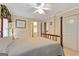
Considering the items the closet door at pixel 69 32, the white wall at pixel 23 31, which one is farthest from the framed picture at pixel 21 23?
the closet door at pixel 69 32

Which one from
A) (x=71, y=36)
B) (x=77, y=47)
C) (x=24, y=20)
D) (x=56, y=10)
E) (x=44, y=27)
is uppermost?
(x=56, y=10)

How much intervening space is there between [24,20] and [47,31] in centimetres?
49

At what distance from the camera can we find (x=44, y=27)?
1.95 meters

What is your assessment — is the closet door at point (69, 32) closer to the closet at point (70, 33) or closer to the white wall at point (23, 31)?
the closet at point (70, 33)

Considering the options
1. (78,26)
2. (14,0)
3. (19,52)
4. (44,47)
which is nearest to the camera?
(14,0)

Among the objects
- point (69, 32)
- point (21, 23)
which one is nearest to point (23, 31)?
point (21, 23)

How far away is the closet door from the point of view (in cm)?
203

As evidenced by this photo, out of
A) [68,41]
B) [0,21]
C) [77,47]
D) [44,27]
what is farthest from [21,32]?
[77,47]

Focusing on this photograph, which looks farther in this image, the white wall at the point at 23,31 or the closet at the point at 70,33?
the closet at the point at 70,33

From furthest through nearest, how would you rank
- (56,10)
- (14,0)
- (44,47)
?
(56,10) → (44,47) → (14,0)

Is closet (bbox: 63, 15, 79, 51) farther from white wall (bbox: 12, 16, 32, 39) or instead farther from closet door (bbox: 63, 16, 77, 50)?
white wall (bbox: 12, 16, 32, 39)

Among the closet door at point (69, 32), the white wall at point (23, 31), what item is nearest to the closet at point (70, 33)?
the closet door at point (69, 32)

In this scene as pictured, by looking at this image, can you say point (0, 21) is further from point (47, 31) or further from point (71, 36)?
point (71, 36)

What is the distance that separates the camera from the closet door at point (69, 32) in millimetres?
2025
